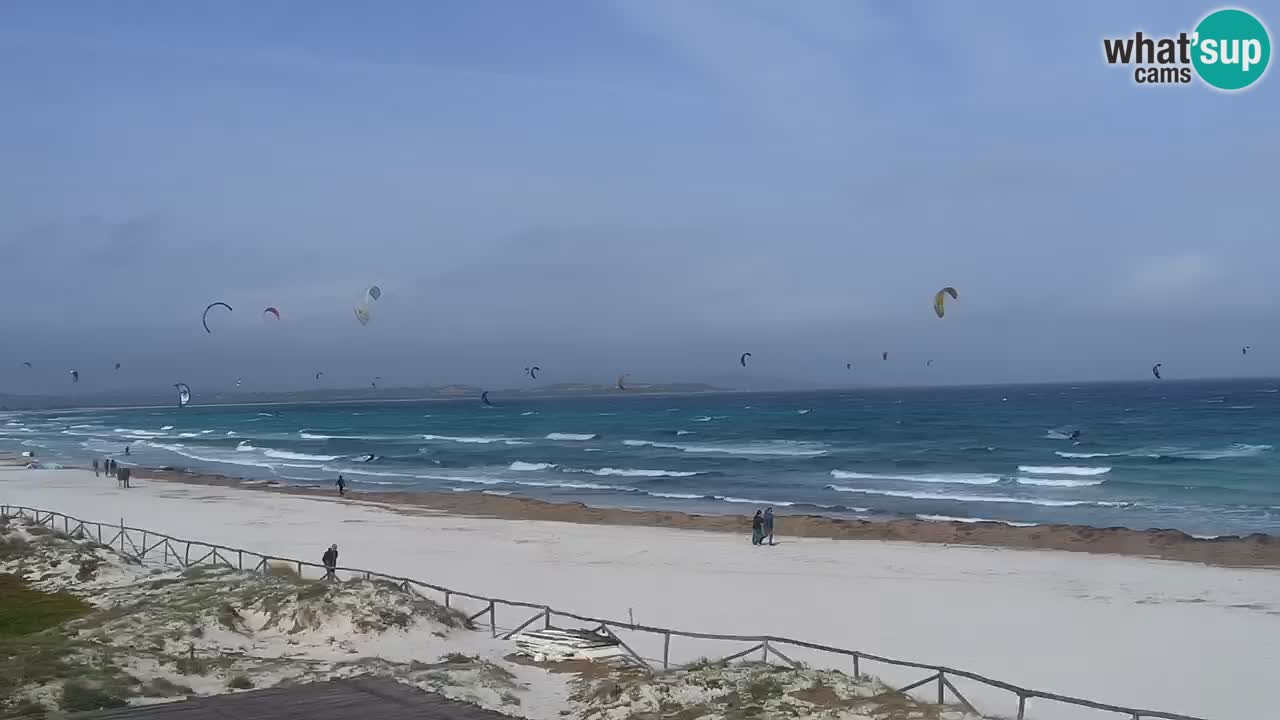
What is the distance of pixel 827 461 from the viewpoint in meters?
58.9

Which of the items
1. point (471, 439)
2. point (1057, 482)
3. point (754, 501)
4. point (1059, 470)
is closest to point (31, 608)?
point (754, 501)

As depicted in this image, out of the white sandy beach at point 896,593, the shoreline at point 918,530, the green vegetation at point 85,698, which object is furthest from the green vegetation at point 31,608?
the shoreline at point 918,530

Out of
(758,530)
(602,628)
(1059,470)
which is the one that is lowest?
(1059,470)

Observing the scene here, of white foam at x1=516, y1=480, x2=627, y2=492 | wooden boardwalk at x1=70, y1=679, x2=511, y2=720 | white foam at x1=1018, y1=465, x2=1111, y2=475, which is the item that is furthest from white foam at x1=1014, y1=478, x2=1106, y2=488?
wooden boardwalk at x1=70, y1=679, x2=511, y2=720

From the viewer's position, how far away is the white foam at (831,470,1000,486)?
47281 mm

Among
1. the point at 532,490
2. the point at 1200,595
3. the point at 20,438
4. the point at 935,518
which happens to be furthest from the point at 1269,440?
the point at 20,438

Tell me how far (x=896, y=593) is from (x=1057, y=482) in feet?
92.7

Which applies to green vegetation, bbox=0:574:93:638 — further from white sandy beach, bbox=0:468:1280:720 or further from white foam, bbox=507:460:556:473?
white foam, bbox=507:460:556:473

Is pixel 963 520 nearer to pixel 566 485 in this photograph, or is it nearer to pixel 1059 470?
pixel 1059 470

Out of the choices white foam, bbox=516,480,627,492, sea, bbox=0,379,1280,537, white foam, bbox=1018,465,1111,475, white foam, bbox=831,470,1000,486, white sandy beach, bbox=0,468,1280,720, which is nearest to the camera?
white sandy beach, bbox=0,468,1280,720

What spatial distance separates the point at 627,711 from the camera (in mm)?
11930

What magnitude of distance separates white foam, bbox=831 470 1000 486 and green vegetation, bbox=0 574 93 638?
1425 inches

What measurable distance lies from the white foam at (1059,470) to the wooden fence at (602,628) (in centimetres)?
3601

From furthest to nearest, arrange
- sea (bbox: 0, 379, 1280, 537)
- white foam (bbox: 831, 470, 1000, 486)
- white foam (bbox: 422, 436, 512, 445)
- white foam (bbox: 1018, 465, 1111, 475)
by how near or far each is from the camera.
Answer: white foam (bbox: 422, 436, 512, 445)
white foam (bbox: 1018, 465, 1111, 475)
white foam (bbox: 831, 470, 1000, 486)
sea (bbox: 0, 379, 1280, 537)
